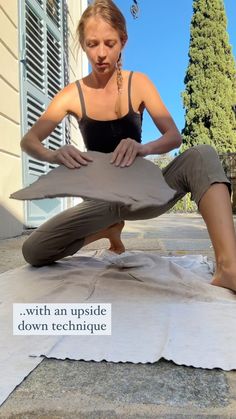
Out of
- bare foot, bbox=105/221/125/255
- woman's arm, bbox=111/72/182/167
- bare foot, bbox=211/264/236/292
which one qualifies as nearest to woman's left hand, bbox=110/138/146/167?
woman's arm, bbox=111/72/182/167

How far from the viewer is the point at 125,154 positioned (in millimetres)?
1142

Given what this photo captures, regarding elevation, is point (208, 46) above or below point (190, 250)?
above

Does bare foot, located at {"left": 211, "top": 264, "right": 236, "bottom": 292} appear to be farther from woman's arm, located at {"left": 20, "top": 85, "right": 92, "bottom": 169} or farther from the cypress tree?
the cypress tree

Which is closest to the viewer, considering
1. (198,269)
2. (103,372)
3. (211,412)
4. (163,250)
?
(211,412)

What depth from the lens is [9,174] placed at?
3465 millimetres

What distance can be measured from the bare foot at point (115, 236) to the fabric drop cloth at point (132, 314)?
259 mm

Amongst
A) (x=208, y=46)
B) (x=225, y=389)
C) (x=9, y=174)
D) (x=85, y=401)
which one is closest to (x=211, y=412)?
(x=225, y=389)

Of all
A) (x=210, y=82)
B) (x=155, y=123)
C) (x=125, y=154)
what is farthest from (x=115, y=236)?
(x=210, y=82)

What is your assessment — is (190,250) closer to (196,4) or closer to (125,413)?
(125,413)

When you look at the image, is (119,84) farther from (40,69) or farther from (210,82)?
(210,82)

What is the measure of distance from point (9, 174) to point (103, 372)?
9.47 feet

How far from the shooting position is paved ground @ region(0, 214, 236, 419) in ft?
2.05

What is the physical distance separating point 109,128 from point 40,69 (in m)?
3.25

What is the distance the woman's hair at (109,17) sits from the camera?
135 cm
